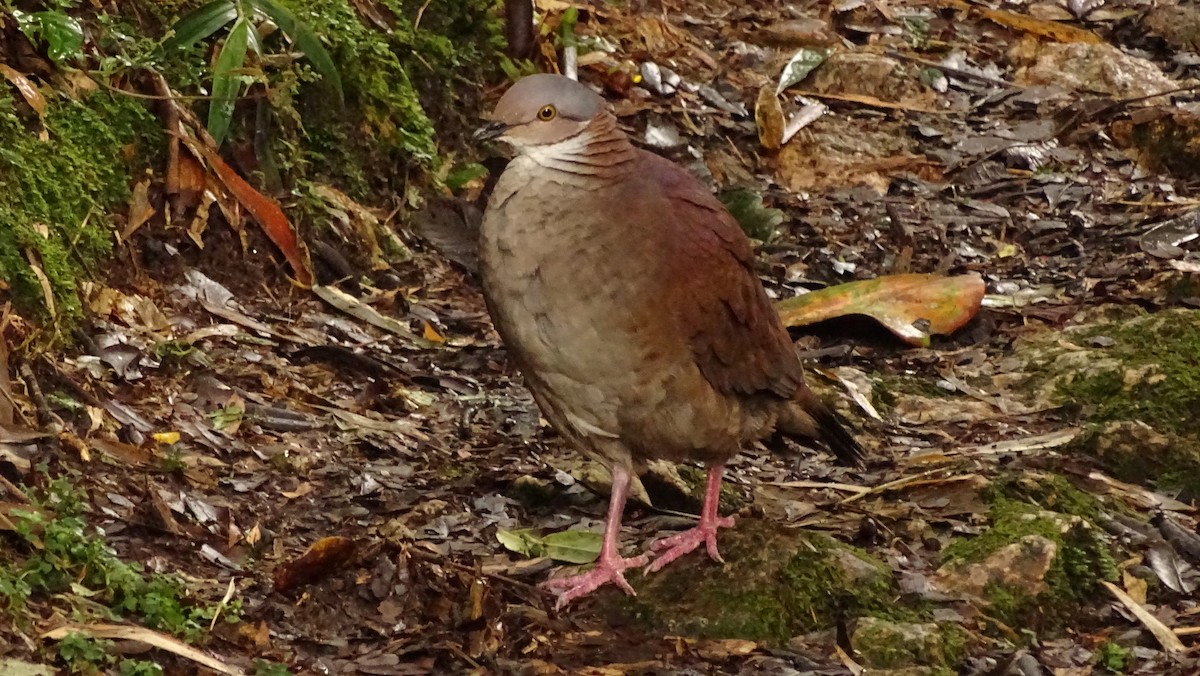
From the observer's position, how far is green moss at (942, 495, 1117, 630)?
3902 mm

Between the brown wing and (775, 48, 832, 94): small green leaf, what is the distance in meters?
3.89

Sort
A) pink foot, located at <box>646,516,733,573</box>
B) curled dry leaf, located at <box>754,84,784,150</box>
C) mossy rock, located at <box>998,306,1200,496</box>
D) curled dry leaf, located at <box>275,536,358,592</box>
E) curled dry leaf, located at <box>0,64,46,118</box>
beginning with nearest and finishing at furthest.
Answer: curled dry leaf, located at <box>275,536,358,592</box> → pink foot, located at <box>646,516,733,573</box> → curled dry leaf, located at <box>0,64,46,118</box> → mossy rock, located at <box>998,306,1200,496</box> → curled dry leaf, located at <box>754,84,784,150</box>

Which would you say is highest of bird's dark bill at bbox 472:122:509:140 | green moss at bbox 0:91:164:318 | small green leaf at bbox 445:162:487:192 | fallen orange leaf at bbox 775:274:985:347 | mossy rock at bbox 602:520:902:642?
bird's dark bill at bbox 472:122:509:140

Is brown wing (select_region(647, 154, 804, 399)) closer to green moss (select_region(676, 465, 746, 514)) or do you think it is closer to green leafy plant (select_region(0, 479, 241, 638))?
green moss (select_region(676, 465, 746, 514))

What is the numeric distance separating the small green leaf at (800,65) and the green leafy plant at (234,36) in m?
3.66

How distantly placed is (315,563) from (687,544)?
100 centimetres

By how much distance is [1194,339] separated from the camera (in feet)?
17.6

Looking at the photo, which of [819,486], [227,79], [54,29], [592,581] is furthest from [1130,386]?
[54,29]

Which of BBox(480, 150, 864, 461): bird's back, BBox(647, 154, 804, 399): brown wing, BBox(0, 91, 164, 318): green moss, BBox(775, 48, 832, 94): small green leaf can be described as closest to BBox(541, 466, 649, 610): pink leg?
BBox(480, 150, 864, 461): bird's back

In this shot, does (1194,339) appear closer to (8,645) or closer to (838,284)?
(838,284)

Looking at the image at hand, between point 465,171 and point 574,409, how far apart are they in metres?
2.57

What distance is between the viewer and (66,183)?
14.5ft

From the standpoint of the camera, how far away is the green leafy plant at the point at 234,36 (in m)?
4.73

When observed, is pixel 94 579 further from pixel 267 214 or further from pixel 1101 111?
pixel 1101 111
